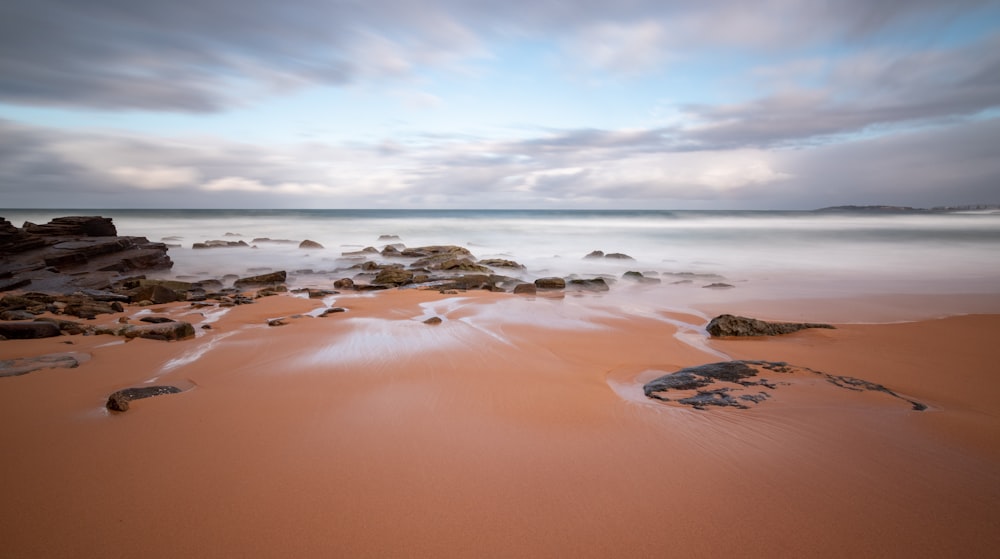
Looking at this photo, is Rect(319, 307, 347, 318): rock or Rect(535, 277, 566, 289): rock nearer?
Rect(319, 307, 347, 318): rock

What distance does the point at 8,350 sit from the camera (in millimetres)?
5020

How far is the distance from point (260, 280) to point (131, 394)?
10.2 meters

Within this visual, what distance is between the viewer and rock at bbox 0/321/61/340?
5.51m

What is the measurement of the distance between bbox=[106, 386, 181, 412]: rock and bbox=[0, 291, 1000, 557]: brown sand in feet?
0.24

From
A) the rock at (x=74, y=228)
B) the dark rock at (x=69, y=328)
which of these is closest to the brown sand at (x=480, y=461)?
the dark rock at (x=69, y=328)

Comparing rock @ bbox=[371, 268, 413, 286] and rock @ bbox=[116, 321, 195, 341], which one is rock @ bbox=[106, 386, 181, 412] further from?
rock @ bbox=[371, 268, 413, 286]

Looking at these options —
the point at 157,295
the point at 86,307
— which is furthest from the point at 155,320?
the point at 157,295

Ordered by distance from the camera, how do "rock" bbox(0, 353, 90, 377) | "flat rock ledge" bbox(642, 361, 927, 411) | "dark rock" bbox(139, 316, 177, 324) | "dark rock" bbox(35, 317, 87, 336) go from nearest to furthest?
"flat rock ledge" bbox(642, 361, 927, 411)
"rock" bbox(0, 353, 90, 377)
"dark rock" bbox(35, 317, 87, 336)
"dark rock" bbox(139, 316, 177, 324)

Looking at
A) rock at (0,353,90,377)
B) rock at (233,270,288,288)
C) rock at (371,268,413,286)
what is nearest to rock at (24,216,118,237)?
rock at (233,270,288,288)

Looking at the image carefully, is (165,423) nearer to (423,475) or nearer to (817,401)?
(423,475)

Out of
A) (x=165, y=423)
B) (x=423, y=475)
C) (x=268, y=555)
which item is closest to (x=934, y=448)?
(x=423, y=475)

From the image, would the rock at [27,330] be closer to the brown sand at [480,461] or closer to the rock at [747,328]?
the brown sand at [480,461]

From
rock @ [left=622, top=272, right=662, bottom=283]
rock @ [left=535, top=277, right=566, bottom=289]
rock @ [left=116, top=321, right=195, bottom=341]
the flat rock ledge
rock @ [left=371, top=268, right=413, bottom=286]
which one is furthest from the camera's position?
rock @ [left=622, top=272, right=662, bottom=283]

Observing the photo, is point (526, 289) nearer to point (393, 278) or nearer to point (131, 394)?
point (393, 278)
